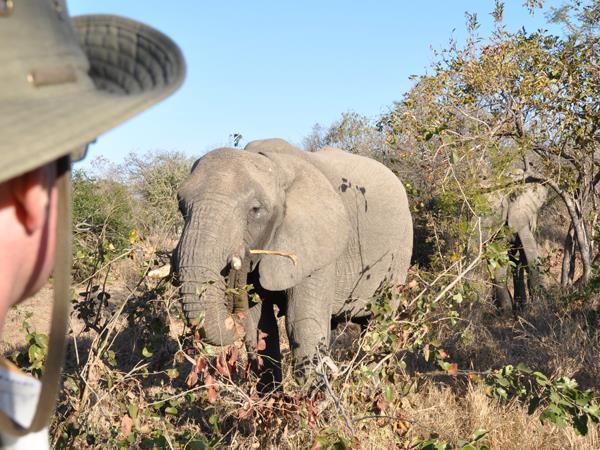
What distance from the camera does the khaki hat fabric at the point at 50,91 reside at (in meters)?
0.89

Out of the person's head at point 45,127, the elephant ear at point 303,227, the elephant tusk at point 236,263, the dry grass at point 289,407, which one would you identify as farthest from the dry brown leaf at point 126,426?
the person's head at point 45,127

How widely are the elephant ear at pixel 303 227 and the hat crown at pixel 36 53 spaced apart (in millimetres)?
4324

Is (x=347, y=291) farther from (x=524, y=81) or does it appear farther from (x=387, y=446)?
(x=524, y=81)

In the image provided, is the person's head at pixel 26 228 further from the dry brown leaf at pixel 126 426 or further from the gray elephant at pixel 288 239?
the gray elephant at pixel 288 239

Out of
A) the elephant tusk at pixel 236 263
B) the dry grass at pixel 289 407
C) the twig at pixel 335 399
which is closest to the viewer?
the twig at pixel 335 399

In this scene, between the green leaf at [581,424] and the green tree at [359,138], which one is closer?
the green leaf at [581,424]

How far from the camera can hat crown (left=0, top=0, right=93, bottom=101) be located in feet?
3.03

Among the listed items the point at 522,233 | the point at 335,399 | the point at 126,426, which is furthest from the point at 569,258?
the point at 126,426

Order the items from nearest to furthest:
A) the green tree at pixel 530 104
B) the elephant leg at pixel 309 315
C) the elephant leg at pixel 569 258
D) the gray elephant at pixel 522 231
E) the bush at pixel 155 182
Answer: the elephant leg at pixel 309 315, the green tree at pixel 530 104, the elephant leg at pixel 569 258, the gray elephant at pixel 522 231, the bush at pixel 155 182

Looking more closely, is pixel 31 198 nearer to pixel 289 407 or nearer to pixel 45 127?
pixel 45 127

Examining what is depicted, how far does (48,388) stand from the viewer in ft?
3.59

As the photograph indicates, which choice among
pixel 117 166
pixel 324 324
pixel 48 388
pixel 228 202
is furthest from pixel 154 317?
pixel 117 166

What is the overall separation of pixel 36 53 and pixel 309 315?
465 cm

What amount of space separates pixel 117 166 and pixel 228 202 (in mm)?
19598
